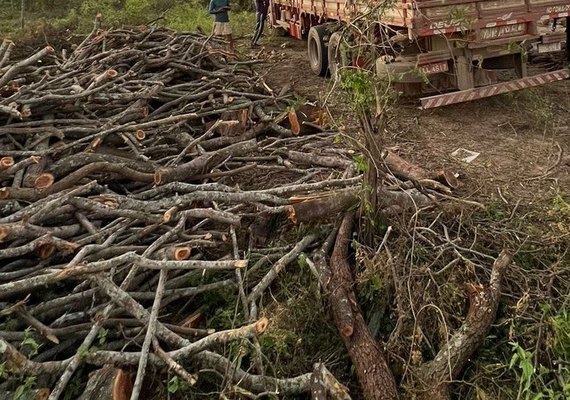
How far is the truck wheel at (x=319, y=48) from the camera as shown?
998cm

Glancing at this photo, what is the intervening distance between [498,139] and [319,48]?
438 cm

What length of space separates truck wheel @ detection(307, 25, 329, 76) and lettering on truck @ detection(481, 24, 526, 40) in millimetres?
3419

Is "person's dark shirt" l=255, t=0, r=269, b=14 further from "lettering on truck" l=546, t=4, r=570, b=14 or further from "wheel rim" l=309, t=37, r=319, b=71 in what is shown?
"lettering on truck" l=546, t=4, r=570, b=14

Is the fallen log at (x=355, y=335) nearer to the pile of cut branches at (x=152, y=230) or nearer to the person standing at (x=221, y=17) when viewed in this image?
the pile of cut branches at (x=152, y=230)

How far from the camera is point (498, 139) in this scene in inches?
256

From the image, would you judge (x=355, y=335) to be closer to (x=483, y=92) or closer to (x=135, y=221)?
(x=135, y=221)

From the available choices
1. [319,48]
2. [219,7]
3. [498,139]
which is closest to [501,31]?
[498,139]

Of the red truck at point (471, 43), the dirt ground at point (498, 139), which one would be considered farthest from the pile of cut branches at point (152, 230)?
the red truck at point (471, 43)

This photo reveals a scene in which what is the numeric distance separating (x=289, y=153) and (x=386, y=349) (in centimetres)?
267

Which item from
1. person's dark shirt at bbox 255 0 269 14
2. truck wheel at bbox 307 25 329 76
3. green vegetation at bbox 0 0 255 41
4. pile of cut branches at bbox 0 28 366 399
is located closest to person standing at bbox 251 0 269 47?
person's dark shirt at bbox 255 0 269 14

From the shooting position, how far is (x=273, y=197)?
4.55 meters

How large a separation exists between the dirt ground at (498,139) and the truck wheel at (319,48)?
1302mm

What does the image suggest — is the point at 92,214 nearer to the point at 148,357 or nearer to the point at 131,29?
the point at 148,357

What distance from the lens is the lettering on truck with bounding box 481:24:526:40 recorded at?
6.99 m
